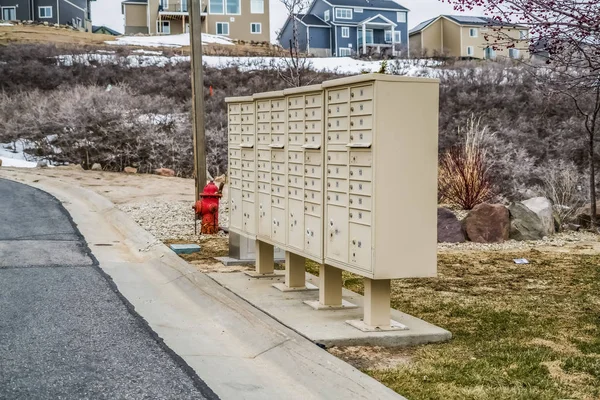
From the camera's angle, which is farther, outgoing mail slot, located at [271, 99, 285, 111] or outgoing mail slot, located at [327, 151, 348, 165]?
outgoing mail slot, located at [271, 99, 285, 111]

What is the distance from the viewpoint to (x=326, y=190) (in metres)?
7.17

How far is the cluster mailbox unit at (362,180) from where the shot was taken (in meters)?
6.31

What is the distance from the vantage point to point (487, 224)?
12914 millimetres

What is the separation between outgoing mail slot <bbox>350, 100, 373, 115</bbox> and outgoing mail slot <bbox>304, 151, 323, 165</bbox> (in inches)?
28.7

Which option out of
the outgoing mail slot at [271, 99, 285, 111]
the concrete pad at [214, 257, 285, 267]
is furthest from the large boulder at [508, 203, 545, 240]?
the outgoing mail slot at [271, 99, 285, 111]

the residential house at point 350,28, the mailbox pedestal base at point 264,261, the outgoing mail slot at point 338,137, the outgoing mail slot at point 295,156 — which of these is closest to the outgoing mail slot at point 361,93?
the outgoing mail slot at point 338,137

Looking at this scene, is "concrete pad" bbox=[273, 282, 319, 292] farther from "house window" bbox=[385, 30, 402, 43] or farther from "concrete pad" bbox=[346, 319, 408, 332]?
"house window" bbox=[385, 30, 402, 43]

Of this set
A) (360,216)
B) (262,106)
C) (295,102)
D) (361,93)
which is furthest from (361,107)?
(262,106)

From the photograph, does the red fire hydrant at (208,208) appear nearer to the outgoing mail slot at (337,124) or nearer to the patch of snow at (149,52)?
the outgoing mail slot at (337,124)

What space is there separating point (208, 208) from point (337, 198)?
632 centimetres

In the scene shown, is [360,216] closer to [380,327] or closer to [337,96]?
[380,327]

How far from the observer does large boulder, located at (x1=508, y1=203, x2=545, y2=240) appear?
13.1 metres

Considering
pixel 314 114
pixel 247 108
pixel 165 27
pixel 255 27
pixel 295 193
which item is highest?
pixel 165 27

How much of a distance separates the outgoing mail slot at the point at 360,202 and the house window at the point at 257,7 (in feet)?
205
